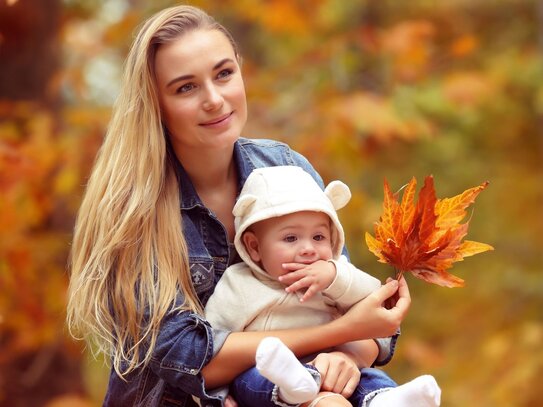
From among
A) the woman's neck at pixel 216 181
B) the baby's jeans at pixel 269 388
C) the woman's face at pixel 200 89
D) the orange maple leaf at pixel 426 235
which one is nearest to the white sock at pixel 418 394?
the baby's jeans at pixel 269 388

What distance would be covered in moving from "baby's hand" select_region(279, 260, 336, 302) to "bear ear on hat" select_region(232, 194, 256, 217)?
0.21 m

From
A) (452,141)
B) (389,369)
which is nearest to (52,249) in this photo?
(389,369)

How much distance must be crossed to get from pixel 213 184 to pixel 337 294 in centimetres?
56

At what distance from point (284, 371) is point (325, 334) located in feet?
0.84

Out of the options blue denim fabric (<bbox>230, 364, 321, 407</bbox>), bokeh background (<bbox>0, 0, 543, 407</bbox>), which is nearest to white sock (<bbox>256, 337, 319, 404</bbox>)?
blue denim fabric (<bbox>230, 364, 321, 407</bbox>)

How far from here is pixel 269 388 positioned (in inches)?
93.0

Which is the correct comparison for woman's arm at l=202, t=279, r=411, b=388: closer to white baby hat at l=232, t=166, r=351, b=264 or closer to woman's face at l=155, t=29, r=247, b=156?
white baby hat at l=232, t=166, r=351, b=264

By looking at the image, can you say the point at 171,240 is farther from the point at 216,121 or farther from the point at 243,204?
the point at 216,121

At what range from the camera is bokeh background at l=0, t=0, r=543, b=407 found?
5148 millimetres

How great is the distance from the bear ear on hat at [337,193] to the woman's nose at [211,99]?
0.38 metres

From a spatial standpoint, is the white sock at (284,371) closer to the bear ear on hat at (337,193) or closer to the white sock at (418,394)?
the white sock at (418,394)


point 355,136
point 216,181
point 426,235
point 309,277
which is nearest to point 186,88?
point 216,181

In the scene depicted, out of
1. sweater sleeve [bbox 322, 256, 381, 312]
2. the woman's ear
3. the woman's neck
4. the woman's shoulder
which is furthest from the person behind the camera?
the woman's shoulder

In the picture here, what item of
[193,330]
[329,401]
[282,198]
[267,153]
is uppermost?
[267,153]
